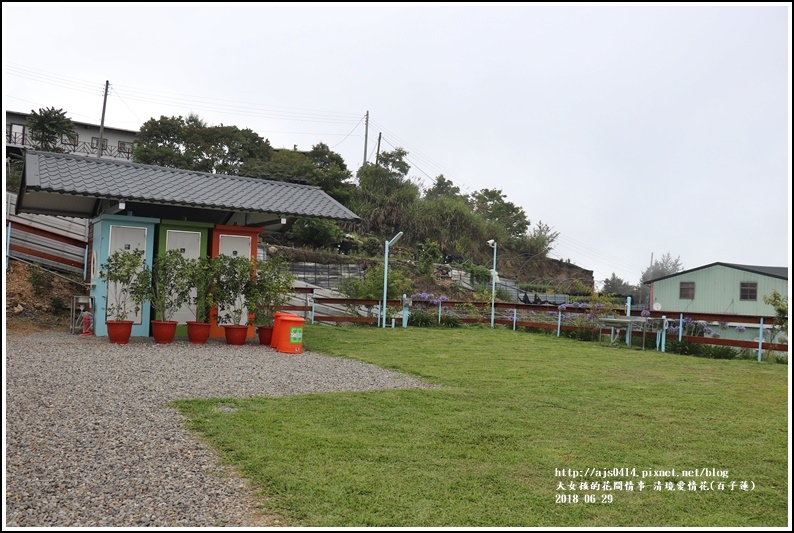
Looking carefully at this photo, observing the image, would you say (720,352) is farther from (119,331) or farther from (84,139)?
(84,139)

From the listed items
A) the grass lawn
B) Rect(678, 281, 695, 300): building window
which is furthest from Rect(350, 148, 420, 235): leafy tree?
the grass lawn

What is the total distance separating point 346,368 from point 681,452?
4.55m

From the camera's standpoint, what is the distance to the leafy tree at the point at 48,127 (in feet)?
92.5

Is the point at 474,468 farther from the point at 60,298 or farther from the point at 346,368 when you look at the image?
the point at 60,298

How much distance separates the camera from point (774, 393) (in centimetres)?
717

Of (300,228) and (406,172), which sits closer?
(300,228)

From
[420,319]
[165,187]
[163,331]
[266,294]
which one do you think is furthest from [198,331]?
[420,319]

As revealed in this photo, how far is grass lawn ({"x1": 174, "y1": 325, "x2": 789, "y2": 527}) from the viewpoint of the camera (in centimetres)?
337

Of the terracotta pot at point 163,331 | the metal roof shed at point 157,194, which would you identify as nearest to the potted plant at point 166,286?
the terracotta pot at point 163,331

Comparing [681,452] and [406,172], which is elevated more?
[406,172]

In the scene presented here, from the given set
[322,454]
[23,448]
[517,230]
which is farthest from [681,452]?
[517,230]

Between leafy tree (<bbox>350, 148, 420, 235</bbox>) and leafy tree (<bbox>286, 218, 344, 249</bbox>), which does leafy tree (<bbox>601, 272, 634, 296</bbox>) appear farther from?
leafy tree (<bbox>286, 218, 344, 249</bbox>)

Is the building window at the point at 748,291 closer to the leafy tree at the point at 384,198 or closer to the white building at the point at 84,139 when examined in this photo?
the leafy tree at the point at 384,198

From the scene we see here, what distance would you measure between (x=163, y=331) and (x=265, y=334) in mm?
1555
